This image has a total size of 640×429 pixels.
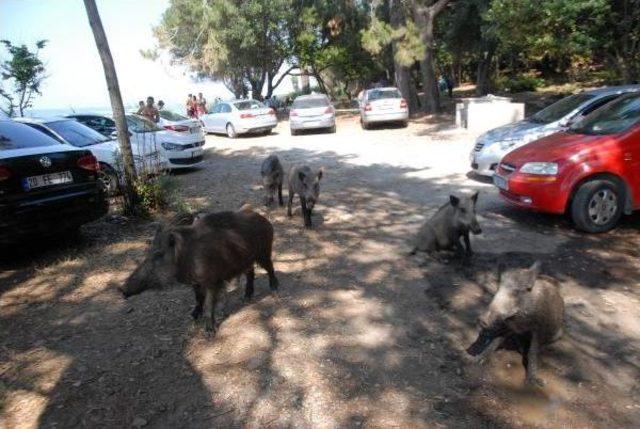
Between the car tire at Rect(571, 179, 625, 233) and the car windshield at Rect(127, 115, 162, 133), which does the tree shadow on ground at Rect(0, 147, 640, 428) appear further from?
the car windshield at Rect(127, 115, 162, 133)

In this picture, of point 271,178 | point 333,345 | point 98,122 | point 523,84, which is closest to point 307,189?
point 271,178

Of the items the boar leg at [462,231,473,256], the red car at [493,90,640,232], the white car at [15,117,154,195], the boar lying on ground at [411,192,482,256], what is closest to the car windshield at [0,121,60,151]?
the white car at [15,117,154,195]

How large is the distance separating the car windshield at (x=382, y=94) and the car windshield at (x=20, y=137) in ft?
48.9

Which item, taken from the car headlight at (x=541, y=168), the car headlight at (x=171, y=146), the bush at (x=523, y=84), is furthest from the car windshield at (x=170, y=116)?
the bush at (x=523, y=84)

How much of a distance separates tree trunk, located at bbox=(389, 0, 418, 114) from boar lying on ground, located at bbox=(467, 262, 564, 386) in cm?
1979

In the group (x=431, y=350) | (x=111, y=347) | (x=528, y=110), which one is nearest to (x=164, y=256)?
(x=111, y=347)

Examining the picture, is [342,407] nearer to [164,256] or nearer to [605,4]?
[164,256]

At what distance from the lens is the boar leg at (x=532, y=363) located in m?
3.77

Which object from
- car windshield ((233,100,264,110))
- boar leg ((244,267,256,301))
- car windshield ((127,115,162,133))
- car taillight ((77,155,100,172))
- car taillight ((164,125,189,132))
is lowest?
boar leg ((244,267,256,301))

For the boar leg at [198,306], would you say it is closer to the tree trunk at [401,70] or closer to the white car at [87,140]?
the white car at [87,140]

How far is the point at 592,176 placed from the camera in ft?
22.1

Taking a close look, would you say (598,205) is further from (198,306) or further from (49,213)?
(49,213)

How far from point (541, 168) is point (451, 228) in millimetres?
1934

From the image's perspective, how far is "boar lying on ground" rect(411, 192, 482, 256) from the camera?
19.7 ft
